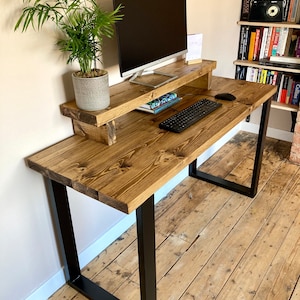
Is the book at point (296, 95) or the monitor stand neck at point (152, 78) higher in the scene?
the monitor stand neck at point (152, 78)

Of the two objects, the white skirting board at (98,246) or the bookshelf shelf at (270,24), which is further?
the bookshelf shelf at (270,24)

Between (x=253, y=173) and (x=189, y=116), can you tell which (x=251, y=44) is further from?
(x=189, y=116)

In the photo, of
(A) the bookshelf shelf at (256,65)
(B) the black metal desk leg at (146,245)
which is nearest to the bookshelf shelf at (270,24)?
(A) the bookshelf shelf at (256,65)

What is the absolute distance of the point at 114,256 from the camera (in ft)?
6.42

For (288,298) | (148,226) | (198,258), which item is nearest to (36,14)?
(148,226)

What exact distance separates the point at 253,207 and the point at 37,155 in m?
1.51

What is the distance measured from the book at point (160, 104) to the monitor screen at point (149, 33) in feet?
0.70

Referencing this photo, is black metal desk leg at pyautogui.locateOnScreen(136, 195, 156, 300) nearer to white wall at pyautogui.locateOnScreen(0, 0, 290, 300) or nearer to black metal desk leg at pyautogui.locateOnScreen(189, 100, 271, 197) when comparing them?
white wall at pyautogui.locateOnScreen(0, 0, 290, 300)

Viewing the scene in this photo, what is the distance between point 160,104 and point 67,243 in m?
0.85

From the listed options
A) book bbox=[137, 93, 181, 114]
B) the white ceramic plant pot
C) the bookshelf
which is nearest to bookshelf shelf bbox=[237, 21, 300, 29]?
the bookshelf

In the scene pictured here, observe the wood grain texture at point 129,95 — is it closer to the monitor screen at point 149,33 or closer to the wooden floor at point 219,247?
the monitor screen at point 149,33

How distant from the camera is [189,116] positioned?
1698 mm

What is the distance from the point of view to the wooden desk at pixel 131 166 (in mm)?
1212

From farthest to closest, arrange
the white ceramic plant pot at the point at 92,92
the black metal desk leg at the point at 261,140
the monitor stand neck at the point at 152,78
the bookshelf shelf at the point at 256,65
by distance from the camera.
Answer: the bookshelf shelf at the point at 256,65 < the black metal desk leg at the point at 261,140 < the monitor stand neck at the point at 152,78 < the white ceramic plant pot at the point at 92,92
